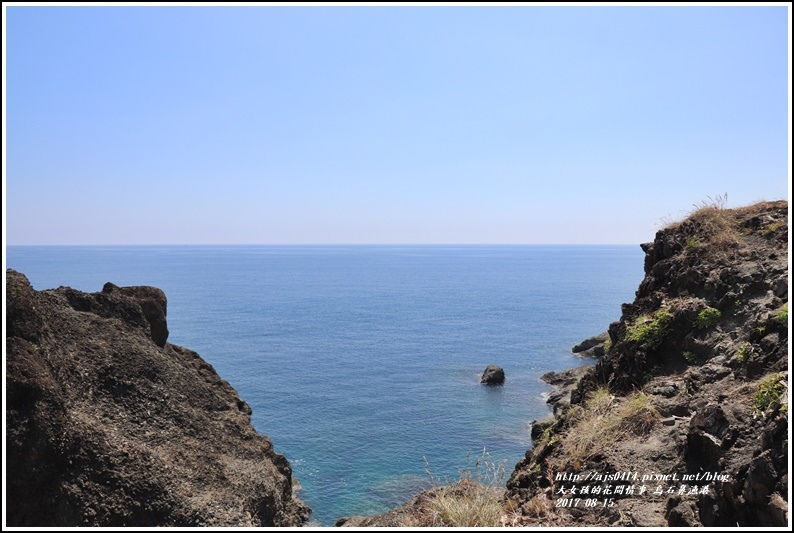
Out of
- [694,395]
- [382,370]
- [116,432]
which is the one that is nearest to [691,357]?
[694,395]

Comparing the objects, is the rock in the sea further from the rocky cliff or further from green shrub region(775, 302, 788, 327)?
green shrub region(775, 302, 788, 327)

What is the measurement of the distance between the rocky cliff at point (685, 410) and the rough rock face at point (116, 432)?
852 cm

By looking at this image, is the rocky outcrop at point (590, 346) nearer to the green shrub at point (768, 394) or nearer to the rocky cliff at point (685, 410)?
the rocky cliff at point (685, 410)

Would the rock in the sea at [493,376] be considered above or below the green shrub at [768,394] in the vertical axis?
below

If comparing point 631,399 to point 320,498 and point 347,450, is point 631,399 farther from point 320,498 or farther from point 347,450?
point 347,450

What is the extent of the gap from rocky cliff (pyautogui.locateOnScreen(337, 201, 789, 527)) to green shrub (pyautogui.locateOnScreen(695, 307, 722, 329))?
1.0 inches

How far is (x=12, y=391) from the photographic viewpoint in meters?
13.7

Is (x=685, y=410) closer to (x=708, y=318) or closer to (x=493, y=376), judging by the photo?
(x=708, y=318)

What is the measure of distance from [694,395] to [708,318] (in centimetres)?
308

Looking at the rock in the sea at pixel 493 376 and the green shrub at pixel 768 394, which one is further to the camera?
the rock in the sea at pixel 493 376

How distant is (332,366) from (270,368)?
7.41 metres

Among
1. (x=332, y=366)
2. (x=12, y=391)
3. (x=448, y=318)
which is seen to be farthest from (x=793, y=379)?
(x=448, y=318)

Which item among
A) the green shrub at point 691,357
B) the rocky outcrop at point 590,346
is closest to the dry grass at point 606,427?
the green shrub at point 691,357

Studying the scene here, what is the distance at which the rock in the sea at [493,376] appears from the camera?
186 feet
